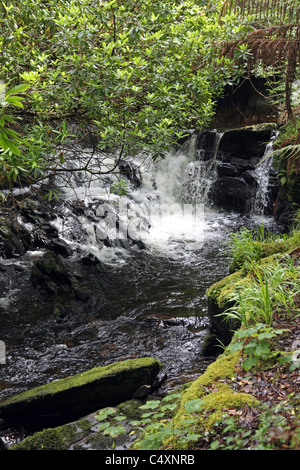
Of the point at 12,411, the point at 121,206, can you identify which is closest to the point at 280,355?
the point at 12,411

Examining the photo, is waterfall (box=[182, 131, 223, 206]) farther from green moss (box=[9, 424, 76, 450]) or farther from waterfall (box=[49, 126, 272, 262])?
green moss (box=[9, 424, 76, 450])

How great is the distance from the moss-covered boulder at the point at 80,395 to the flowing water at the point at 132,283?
55cm

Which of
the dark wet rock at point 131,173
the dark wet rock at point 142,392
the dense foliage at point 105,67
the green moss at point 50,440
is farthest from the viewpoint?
the dark wet rock at point 131,173

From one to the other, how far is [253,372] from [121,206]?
28.9 feet

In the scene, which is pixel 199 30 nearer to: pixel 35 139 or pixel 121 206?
pixel 35 139

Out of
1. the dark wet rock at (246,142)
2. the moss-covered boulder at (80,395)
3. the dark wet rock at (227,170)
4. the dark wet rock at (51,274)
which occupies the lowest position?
the moss-covered boulder at (80,395)

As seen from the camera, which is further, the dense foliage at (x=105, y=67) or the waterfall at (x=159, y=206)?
the waterfall at (x=159, y=206)

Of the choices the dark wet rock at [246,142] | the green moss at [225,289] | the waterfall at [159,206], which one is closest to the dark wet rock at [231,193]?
the waterfall at [159,206]

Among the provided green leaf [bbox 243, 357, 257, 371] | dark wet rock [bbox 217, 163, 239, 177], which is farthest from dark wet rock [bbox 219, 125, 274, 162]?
green leaf [bbox 243, 357, 257, 371]

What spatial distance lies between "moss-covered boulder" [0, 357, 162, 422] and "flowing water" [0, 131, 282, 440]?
553mm

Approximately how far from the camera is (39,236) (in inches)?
335

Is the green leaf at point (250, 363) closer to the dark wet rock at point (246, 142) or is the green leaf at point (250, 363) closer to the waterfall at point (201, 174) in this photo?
the dark wet rock at point (246, 142)

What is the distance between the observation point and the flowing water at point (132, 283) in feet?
16.8

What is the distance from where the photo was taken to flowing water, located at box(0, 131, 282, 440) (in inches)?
201
